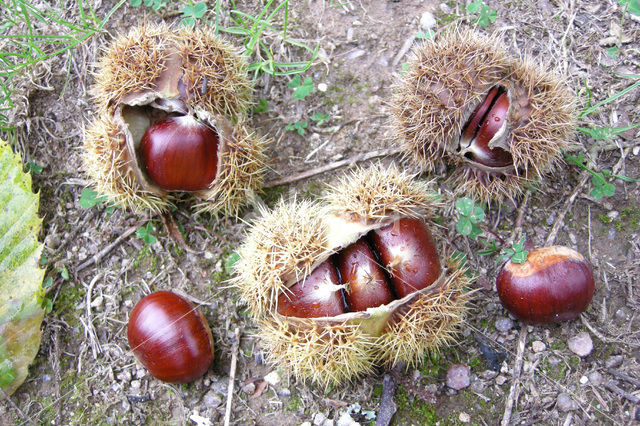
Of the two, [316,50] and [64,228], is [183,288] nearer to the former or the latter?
[64,228]

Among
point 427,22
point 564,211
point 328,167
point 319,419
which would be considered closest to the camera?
point 319,419

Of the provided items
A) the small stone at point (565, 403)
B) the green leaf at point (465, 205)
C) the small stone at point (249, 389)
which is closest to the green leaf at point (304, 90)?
the green leaf at point (465, 205)

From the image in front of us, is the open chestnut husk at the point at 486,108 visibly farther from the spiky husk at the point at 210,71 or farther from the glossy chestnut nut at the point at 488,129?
the spiky husk at the point at 210,71

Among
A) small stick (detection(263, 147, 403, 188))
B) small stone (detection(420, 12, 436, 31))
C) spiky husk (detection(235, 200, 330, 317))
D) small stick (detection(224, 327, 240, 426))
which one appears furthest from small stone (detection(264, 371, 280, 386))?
small stone (detection(420, 12, 436, 31))

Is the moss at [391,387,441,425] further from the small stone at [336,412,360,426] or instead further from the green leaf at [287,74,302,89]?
the green leaf at [287,74,302,89]

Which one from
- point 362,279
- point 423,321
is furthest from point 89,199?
point 423,321

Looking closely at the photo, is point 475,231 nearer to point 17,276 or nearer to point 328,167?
point 328,167
